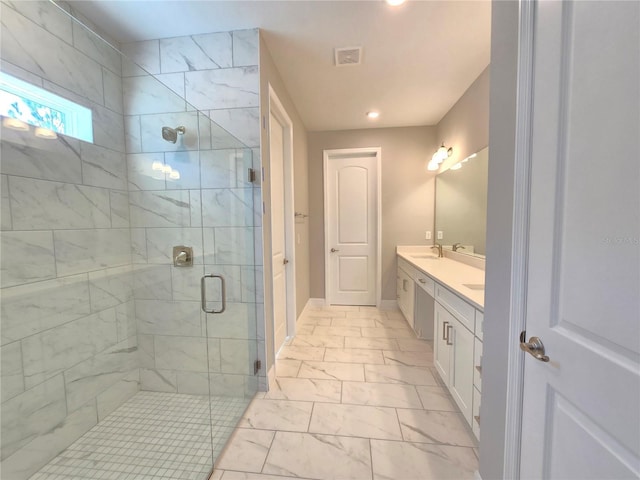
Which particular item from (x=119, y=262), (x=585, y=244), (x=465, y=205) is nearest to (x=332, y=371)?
(x=119, y=262)

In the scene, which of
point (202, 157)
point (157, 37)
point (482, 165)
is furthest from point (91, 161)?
point (482, 165)

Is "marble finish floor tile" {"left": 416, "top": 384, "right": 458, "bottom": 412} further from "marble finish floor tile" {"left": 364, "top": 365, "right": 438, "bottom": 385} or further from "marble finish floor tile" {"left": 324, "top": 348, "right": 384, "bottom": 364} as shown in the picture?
"marble finish floor tile" {"left": 324, "top": 348, "right": 384, "bottom": 364}

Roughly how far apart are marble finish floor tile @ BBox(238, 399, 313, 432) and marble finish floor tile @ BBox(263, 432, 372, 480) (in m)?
0.07

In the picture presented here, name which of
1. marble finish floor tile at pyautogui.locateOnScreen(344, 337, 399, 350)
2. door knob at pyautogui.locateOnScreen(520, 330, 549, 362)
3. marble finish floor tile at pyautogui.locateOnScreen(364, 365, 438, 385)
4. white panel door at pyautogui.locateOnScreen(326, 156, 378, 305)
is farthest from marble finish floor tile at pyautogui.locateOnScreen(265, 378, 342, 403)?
white panel door at pyautogui.locateOnScreen(326, 156, 378, 305)

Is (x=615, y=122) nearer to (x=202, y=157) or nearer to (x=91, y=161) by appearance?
(x=202, y=157)

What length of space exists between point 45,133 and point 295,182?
2059 mm

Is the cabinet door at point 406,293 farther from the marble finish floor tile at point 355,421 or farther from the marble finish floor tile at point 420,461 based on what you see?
the marble finish floor tile at point 420,461

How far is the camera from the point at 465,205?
106 inches

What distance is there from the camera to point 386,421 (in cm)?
161

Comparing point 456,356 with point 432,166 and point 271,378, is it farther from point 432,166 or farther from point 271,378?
point 432,166

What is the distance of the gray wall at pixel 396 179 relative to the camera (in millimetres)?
3628

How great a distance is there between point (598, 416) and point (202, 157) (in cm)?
217

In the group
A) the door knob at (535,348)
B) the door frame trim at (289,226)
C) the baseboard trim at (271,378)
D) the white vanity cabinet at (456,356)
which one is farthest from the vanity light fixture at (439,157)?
the baseboard trim at (271,378)

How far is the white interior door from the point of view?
54cm
